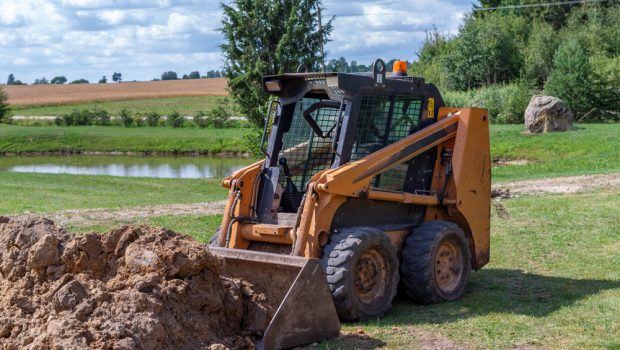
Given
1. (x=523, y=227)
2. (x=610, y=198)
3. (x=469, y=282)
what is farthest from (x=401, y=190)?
(x=610, y=198)

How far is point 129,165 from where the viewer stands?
40.3m

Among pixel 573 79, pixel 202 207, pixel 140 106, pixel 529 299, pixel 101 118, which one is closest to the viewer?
pixel 529 299

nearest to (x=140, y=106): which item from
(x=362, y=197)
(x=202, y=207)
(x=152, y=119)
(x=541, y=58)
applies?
(x=152, y=119)

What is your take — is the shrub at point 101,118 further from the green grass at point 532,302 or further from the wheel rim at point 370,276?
the wheel rim at point 370,276

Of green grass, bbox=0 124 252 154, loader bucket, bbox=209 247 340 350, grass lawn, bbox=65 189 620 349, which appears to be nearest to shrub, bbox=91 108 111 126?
green grass, bbox=0 124 252 154

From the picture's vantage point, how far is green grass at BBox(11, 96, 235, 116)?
75.1 metres

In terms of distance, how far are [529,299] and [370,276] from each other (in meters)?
2.09

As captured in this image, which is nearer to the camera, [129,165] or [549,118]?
[549,118]

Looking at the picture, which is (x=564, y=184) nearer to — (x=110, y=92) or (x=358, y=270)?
(x=358, y=270)

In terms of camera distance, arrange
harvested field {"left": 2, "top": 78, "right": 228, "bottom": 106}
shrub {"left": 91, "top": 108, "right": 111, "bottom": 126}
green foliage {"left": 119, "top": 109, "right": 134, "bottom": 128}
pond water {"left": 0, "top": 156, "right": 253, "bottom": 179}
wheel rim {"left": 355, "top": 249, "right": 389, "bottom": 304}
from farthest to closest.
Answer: harvested field {"left": 2, "top": 78, "right": 228, "bottom": 106}
shrub {"left": 91, "top": 108, "right": 111, "bottom": 126}
green foliage {"left": 119, "top": 109, "right": 134, "bottom": 128}
pond water {"left": 0, "top": 156, "right": 253, "bottom": 179}
wheel rim {"left": 355, "top": 249, "right": 389, "bottom": 304}

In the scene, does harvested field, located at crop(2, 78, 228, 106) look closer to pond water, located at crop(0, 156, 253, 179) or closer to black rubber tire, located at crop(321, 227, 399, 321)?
pond water, located at crop(0, 156, 253, 179)

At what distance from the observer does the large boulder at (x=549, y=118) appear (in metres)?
37.1

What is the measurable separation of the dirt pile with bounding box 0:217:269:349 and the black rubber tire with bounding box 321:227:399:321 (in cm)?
78

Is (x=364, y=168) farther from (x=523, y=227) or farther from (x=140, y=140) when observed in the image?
(x=140, y=140)
